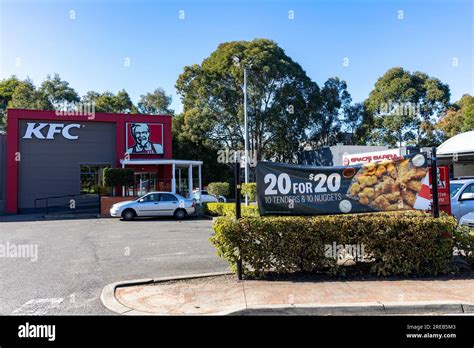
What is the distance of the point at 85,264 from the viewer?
8.56 metres

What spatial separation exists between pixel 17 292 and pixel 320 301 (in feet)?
15.3

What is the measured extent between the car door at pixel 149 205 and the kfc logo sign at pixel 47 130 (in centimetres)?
999

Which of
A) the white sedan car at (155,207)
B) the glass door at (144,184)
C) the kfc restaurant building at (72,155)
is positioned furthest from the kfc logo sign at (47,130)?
the white sedan car at (155,207)

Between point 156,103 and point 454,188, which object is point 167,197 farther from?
point 156,103

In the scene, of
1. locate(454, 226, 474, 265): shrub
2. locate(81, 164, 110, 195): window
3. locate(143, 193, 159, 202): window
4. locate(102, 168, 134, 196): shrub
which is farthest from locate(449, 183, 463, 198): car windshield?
locate(81, 164, 110, 195): window

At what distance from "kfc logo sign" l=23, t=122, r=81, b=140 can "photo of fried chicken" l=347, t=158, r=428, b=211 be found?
2302cm

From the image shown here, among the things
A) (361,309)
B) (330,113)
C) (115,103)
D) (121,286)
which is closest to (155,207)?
(121,286)

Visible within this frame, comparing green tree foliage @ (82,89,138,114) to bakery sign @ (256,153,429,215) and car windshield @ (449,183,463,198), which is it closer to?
car windshield @ (449,183,463,198)

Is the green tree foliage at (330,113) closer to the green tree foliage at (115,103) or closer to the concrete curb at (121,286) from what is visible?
the green tree foliage at (115,103)

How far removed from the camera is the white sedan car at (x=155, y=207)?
19.1 meters

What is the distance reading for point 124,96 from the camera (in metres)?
51.9

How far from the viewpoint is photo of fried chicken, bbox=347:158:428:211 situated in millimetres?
7551
